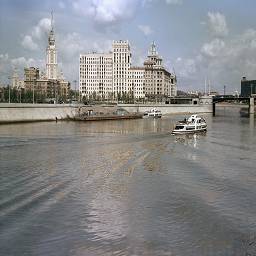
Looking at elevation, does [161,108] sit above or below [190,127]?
above

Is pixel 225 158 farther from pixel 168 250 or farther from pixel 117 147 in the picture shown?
pixel 168 250

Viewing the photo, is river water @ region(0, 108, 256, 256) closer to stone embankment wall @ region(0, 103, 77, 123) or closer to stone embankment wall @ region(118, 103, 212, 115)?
stone embankment wall @ region(0, 103, 77, 123)

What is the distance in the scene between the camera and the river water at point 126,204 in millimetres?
19406

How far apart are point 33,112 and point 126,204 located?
89.0m

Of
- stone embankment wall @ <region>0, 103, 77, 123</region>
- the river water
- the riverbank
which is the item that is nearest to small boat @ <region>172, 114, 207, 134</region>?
the river water

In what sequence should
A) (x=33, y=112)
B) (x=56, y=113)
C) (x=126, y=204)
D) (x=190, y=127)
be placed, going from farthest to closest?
(x=56, y=113)
(x=33, y=112)
(x=190, y=127)
(x=126, y=204)

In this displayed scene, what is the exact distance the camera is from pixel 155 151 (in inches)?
2036

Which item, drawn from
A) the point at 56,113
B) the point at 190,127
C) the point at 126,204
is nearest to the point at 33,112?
the point at 56,113

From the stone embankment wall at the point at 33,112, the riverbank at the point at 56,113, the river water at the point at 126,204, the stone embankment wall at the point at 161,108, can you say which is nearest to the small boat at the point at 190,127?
the river water at the point at 126,204

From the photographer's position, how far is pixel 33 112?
11150 centimetres

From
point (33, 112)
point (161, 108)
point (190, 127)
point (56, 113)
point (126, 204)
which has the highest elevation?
point (161, 108)

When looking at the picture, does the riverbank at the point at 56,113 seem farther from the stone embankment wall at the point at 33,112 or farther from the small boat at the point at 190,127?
the small boat at the point at 190,127

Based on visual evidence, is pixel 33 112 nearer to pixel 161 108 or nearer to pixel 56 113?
pixel 56 113

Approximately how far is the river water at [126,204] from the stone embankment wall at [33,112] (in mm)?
57528
